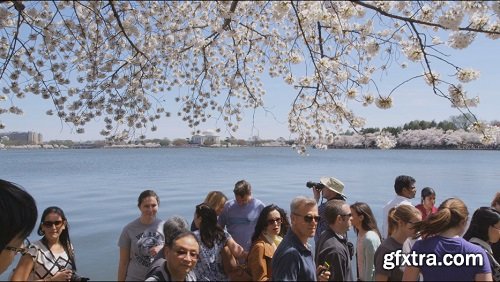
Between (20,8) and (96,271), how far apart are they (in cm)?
550

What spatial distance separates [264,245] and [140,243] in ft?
3.63

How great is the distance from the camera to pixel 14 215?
1.49 meters

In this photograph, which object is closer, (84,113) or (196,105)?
(84,113)

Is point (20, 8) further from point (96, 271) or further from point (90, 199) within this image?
point (90, 199)

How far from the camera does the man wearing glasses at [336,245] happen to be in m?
3.20

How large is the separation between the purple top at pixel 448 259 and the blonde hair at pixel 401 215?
61cm

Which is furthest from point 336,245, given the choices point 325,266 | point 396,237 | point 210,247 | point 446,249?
point 210,247

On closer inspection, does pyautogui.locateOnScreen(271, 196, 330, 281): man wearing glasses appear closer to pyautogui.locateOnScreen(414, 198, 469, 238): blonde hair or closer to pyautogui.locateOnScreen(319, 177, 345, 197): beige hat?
pyautogui.locateOnScreen(414, 198, 469, 238): blonde hair

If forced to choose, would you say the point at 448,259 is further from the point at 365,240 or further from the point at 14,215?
the point at 14,215

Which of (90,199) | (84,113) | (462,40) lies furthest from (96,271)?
(90,199)

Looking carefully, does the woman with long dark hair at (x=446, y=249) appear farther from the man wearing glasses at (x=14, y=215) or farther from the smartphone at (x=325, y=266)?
the man wearing glasses at (x=14, y=215)

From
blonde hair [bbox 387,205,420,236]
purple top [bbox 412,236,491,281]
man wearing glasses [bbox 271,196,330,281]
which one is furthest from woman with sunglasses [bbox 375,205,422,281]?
man wearing glasses [bbox 271,196,330,281]

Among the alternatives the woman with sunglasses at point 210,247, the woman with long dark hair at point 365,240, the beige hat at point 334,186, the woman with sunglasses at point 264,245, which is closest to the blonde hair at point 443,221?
the woman with long dark hair at point 365,240

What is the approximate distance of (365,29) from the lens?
4.25 m
